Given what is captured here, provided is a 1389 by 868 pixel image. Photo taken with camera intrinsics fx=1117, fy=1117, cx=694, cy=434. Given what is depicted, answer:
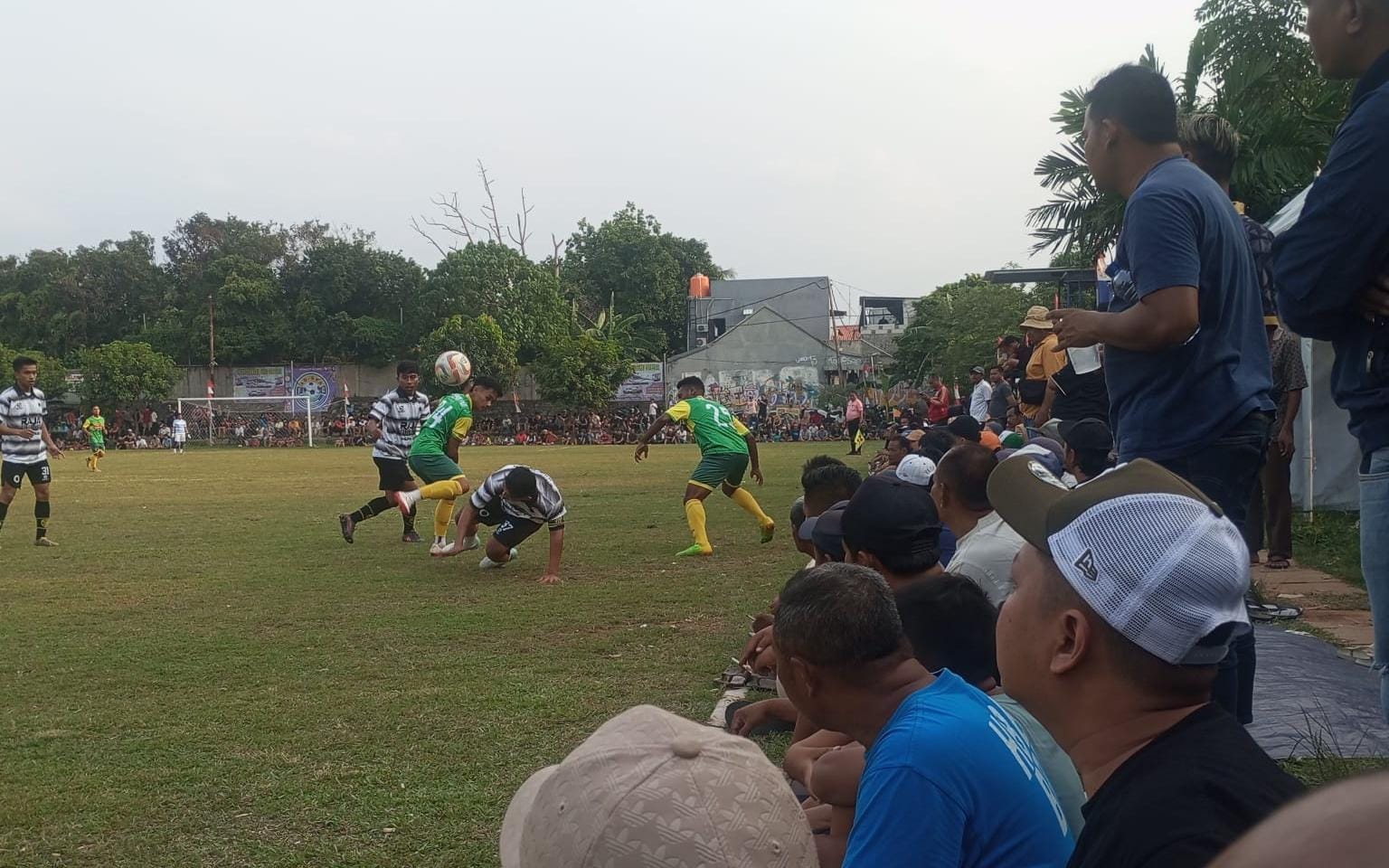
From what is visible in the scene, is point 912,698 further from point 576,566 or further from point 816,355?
point 816,355

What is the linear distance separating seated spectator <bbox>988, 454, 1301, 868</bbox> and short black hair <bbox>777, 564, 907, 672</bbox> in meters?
0.59

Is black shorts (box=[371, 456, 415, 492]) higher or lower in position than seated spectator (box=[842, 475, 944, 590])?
lower

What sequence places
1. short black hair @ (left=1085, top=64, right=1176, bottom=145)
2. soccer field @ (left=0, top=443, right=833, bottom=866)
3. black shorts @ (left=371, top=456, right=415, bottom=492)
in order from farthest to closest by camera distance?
black shorts @ (left=371, top=456, right=415, bottom=492)
soccer field @ (left=0, top=443, right=833, bottom=866)
short black hair @ (left=1085, top=64, right=1176, bottom=145)

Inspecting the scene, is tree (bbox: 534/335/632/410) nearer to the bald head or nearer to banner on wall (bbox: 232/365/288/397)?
banner on wall (bbox: 232/365/288/397)

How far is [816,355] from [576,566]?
4747cm

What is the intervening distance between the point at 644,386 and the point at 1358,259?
53.1 meters

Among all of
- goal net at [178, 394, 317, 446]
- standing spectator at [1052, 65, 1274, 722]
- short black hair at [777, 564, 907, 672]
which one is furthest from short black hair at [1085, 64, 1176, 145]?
goal net at [178, 394, 317, 446]

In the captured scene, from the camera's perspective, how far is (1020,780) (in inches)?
82.8

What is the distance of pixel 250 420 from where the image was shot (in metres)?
53.4

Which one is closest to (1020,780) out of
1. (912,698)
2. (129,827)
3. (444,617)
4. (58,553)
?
(912,698)

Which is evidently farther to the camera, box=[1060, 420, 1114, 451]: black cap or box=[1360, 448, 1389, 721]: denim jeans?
box=[1060, 420, 1114, 451]: black cap

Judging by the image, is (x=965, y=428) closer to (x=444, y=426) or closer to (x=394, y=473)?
(x=444, y=426)

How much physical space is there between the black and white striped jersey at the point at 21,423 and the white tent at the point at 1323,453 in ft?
43.9

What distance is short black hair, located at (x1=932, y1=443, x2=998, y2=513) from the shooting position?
4.64 metres
